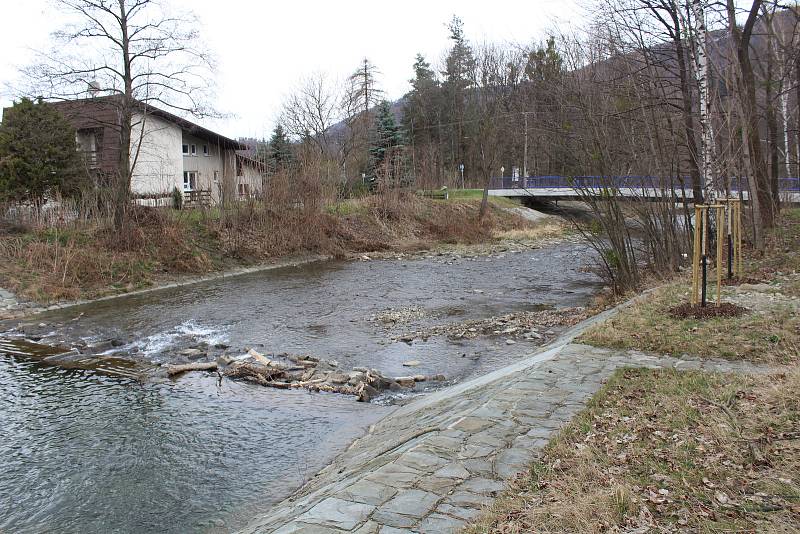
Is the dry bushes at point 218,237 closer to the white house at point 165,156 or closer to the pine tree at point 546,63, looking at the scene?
the white house at point 165,156

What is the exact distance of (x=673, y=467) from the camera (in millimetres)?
4617

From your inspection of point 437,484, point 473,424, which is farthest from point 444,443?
point 437,484

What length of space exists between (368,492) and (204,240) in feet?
77.8

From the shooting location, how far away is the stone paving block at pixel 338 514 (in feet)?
14.7

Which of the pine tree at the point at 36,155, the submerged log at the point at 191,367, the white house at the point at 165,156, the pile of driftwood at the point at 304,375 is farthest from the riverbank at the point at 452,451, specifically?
the pine tree at the point at 36,155

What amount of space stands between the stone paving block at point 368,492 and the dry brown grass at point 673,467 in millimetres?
904

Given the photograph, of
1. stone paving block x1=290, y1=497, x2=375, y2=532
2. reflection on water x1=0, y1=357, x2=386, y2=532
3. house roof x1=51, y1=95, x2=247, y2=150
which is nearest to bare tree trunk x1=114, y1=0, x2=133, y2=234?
house roof x1=51, y1=95, x2=247, y2=150

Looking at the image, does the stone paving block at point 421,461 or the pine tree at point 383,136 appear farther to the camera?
the pine tree at point 383,136

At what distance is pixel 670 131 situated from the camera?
15102 millimetres

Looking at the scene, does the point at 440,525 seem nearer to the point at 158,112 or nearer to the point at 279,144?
the point at 158,112

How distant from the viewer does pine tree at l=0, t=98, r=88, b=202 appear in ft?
94.1

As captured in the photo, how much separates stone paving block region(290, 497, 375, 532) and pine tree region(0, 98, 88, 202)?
1120 inches

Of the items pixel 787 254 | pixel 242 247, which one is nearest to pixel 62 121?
pixel 242 247

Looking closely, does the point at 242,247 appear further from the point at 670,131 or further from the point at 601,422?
the point at 601,422
